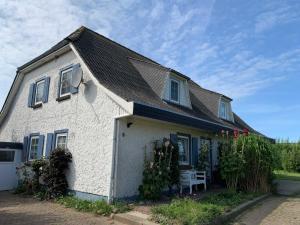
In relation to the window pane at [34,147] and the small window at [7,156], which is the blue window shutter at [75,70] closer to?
the window pane at [34,147]

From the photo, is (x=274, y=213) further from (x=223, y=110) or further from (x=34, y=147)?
(x=34, y=147)

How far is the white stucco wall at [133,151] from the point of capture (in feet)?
30.6

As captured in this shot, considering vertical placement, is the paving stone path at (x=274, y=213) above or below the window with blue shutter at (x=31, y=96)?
below

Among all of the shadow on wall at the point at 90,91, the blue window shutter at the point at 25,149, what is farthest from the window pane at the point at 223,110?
the blue window shutter at the point at 25,149

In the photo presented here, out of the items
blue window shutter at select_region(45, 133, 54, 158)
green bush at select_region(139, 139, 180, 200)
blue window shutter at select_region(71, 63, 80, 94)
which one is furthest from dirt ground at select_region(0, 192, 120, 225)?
blue window shutter at select_region(71, 63, 80, 94)

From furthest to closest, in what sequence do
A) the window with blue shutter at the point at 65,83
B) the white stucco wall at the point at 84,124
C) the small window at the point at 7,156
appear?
the small window at the point at 7,156 < the window with blue shutter at the point at 65,83 < the white stucco wall at the point at 84,124

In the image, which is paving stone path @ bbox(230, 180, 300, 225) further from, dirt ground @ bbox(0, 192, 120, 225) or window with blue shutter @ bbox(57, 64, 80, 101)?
window with blue shutter @ bbox(57, 64, 80, 101)

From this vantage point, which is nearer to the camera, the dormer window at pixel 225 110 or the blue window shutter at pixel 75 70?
the blue window shutter at pixel 75 70

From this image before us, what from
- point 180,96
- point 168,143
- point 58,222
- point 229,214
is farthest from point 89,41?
point 229,214

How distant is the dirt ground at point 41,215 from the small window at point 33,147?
11.6 feet

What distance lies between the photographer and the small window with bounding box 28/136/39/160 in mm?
13689

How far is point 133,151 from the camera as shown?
9727 millimetres

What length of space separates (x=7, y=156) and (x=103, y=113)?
283 inches

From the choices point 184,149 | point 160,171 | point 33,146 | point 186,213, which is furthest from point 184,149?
point 33,146
